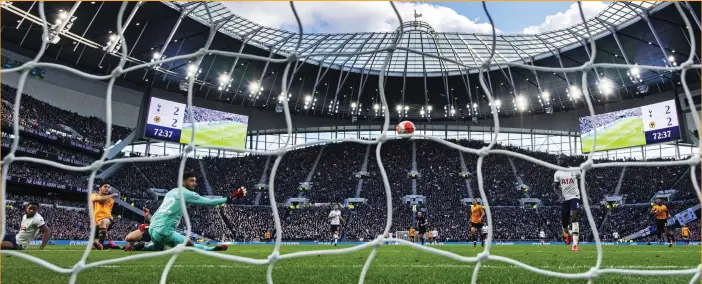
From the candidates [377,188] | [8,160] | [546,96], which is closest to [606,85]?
[546,96]

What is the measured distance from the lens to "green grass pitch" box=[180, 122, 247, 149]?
3381 centimetres

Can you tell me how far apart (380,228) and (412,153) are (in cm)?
1147

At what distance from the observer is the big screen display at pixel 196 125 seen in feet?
106

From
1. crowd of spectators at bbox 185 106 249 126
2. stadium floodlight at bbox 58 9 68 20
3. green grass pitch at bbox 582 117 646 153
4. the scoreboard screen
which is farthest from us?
crowd of spectators at bbox 185 106 249 126

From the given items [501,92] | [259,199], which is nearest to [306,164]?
[259,199]

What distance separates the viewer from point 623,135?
3303 cm

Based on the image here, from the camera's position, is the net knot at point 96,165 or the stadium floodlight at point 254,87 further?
the stadium floodlight at point 254,87

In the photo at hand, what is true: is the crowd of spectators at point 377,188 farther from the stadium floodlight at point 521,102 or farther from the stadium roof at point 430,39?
the stadium roof at point 430,39

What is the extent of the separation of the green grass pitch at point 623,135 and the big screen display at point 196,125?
85.3 feet

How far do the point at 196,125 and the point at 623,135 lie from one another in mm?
29716

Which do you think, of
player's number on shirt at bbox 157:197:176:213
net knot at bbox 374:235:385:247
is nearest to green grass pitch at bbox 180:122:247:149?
player's number on shirt at bbox 157:197:176:213

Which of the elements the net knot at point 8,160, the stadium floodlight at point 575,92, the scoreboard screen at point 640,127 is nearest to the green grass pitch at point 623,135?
the scoreboard screen at point 640,127

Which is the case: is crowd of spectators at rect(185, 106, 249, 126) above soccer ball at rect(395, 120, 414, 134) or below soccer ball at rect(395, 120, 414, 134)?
above

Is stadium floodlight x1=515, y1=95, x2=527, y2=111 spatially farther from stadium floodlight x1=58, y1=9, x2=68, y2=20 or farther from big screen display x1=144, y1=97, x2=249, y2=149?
stadium floodlight x1=58, y1=9, x2=68, y2=20
